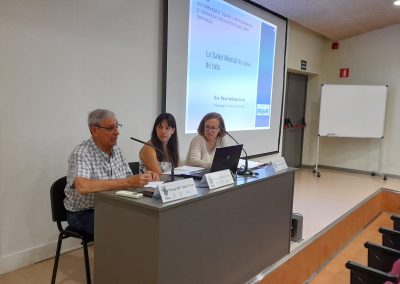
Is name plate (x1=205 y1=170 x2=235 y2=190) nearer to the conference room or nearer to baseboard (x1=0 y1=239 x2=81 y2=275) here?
the conference room

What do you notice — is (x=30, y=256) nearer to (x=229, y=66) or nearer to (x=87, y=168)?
(x=87, y=168)

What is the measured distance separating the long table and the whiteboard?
434cm

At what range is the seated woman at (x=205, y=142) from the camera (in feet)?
8.70

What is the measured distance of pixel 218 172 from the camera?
1.81m

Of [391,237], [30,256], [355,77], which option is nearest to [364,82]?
[355,77]

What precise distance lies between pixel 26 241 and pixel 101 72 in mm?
1384

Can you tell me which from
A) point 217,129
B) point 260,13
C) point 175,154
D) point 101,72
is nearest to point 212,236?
point 175,154

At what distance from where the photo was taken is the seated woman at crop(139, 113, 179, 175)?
227 centimetres

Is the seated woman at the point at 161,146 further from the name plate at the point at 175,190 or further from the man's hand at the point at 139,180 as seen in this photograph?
the name plate at the point at 175,190

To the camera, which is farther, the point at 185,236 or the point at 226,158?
the point at 226,158

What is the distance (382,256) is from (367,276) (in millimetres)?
396

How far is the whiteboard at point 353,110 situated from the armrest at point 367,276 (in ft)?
14.4

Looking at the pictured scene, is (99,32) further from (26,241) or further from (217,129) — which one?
(26,241)

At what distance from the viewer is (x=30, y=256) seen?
2498 mm
